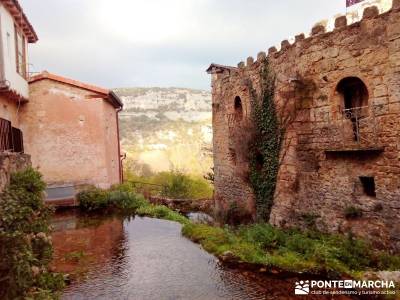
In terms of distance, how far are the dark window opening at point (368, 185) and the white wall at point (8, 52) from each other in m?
11.2

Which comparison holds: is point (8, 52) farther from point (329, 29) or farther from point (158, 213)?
point (329, 29)

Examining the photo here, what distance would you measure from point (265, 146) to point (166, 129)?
4847 centimetres

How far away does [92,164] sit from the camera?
666 inches

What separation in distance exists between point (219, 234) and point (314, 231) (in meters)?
2.71

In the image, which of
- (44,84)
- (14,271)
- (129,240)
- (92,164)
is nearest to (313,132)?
(129,240)

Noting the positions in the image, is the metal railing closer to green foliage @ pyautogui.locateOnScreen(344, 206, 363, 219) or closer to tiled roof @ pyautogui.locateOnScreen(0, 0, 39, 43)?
green foliage @ pyautogui.locateOnScreen(344, 206, 363, 219)

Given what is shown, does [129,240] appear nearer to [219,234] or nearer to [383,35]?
[219,234]

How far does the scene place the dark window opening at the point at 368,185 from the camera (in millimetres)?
9336

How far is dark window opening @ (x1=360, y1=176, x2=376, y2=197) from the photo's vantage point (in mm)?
9336

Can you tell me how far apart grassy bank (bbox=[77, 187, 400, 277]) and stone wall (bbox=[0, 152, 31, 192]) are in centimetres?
516

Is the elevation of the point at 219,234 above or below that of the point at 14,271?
below

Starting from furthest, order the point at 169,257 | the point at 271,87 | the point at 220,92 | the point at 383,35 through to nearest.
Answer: the point at 220,92 → the point at 271,87 → the point at 169,257 → the point at 383,35

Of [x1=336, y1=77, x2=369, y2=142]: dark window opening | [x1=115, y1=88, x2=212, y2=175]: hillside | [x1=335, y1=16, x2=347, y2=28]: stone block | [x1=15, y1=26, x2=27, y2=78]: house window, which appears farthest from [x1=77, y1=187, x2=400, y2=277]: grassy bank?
[x1=115, y1=88, x2=212, y2=175]: hillside

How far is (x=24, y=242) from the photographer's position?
4809 millimetres
